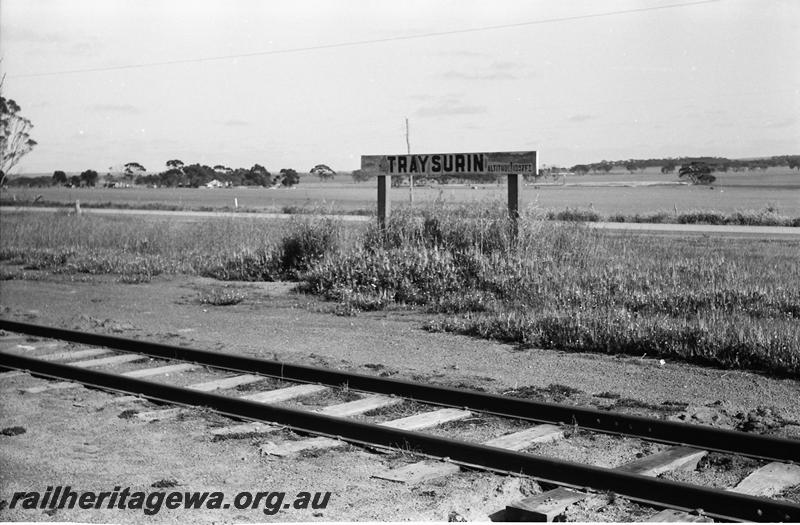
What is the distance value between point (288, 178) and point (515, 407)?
135399mm

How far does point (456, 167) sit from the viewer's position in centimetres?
1775

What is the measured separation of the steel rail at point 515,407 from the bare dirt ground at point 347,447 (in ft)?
0.69

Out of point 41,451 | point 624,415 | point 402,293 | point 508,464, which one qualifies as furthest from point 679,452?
point 402,293

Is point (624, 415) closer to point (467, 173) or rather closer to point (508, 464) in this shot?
point (508, 464)

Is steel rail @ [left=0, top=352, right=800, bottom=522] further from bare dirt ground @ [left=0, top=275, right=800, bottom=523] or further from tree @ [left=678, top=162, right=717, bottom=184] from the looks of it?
tree @ [left=678, top=162, right=717, bottom=184]

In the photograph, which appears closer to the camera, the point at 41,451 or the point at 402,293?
the point at 41,451

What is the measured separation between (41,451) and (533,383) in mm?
4751

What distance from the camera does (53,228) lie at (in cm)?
3067

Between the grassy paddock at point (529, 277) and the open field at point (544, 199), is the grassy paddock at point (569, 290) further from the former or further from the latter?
the open field at point (544, 199)

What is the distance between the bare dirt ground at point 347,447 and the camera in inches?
225

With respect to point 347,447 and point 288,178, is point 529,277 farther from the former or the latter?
point 288,178

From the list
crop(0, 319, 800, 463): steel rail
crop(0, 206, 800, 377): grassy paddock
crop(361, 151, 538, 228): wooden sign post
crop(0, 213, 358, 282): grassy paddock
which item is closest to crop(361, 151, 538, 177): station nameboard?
crop(361, 151, 538, 228): wooden sign post

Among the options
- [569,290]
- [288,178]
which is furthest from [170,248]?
[288,178]

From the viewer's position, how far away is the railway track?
5.45m
